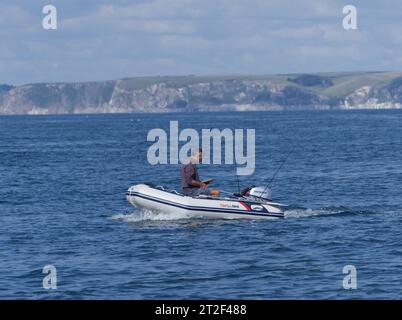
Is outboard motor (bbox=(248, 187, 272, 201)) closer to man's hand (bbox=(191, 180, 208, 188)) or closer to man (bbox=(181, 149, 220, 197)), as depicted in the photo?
man (bbox=(181, 149, 220, 197))

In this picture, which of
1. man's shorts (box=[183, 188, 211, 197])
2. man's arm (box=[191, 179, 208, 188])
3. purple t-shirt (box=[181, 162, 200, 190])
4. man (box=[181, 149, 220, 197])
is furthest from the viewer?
man's shorts (box=[183, 188, 211, 197])

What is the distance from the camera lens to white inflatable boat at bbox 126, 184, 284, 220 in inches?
1223

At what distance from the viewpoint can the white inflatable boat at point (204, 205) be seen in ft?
102

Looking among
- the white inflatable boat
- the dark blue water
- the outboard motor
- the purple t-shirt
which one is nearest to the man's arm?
the purple t-shirt

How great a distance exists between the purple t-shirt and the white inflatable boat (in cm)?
42

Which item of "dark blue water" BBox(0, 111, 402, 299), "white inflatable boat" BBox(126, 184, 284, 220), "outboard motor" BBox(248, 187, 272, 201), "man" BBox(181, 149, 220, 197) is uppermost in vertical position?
"man" BBox(181, 149, 220, 197)

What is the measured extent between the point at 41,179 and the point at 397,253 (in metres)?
30.1

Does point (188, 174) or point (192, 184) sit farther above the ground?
point (188, 174)

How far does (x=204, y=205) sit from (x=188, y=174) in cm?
123

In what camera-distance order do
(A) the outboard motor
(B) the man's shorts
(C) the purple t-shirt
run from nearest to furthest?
(C) the purple t-shirt → (B) the man's shorts → (A) the outboard motor

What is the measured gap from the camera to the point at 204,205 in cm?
3105

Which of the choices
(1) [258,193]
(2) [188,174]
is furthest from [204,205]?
(1) [258,193]

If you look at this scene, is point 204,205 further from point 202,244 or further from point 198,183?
point 202,244
